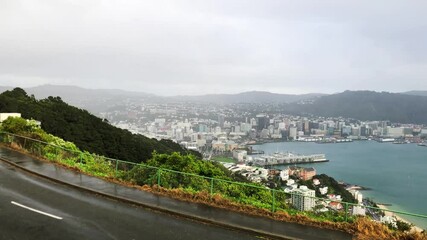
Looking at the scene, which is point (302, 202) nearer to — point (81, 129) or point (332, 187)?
point (81, 129)

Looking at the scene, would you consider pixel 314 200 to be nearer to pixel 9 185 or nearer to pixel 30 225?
pixel 30 225

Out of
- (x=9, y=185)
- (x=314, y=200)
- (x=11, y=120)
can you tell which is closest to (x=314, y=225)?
(x=314, y=200)

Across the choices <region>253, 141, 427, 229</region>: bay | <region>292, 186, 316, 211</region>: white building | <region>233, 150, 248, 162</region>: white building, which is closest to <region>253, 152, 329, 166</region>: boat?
<region>233, 150, 248, 162</region>: white building

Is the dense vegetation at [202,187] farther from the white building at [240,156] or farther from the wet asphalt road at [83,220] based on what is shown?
the white building at [240,156]

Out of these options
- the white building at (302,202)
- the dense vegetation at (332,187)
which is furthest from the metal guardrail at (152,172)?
the dense vegetation at (332,187)

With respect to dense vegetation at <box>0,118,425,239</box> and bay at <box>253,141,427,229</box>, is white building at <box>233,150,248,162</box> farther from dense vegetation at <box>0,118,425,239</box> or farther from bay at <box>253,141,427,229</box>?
dense vegetation at <box>0,118,425,239</box>
